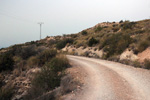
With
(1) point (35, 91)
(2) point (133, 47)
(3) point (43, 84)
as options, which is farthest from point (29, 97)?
(2) point (133, 47)

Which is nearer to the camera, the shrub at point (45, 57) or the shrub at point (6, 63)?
the shrub at point (45, 57)

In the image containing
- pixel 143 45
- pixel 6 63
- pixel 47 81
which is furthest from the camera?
pixel 6 63

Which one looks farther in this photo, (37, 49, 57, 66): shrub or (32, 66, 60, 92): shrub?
(37, 49, 57, 66): shrub

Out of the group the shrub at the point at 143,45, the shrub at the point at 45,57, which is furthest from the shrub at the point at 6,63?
the shrub at the point at 143,45

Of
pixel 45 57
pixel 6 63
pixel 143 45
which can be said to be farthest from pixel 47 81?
pixel 143 45

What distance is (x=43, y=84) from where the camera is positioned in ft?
24.3

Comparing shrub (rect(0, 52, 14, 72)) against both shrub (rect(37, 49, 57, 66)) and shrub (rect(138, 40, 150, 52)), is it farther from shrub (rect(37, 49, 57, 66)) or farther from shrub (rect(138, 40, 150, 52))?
shrub (rect(138, 40, 150, 52))

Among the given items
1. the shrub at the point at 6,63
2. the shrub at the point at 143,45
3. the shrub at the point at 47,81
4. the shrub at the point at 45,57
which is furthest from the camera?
the shrub at the point at 6,63

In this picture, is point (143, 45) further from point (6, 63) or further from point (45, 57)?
point (6, 63)

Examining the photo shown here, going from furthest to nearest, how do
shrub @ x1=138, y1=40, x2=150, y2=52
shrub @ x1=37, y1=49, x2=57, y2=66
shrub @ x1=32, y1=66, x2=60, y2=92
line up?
1. shrub @ x1=37, y1=49, x2=57, y2=66
2. shrub @ x1=138, y1=40, x2=150, y2=52
3. shrub @ x1=32, y1=66, x2=60, y2=92

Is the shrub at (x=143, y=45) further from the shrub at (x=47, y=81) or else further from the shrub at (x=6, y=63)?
the shrub at (x=6, y=63)

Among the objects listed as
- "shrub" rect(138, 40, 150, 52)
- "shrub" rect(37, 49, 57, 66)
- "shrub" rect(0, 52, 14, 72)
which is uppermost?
"shrub" rect(138, 40, 150, 52)

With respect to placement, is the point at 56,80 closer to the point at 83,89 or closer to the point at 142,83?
the point at 83,89

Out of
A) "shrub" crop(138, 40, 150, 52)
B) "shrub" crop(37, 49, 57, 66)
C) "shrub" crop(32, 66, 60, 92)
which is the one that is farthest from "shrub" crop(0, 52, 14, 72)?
"shrub" crop(138, 40, 150, 52)
